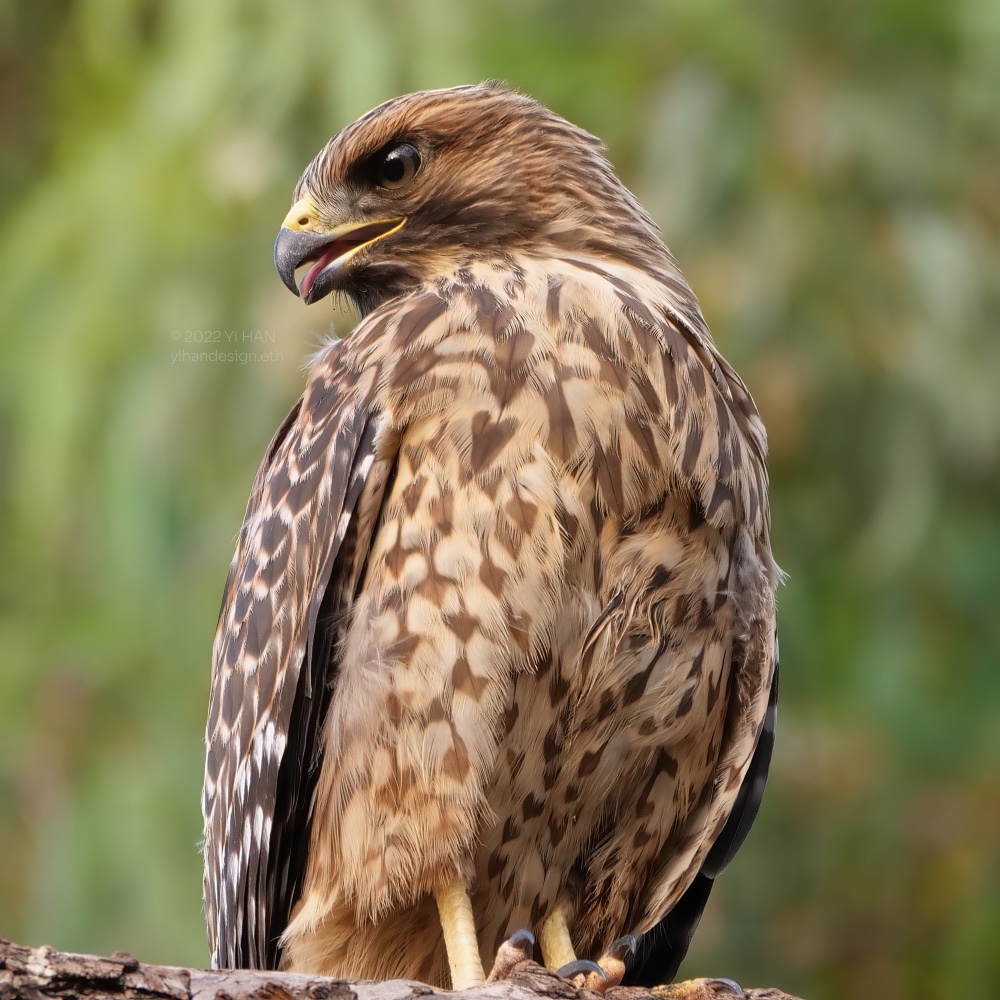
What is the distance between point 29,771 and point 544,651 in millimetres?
5150

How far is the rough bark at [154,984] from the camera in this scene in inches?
86.0

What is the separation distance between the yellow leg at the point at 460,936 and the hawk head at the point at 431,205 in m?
1.29

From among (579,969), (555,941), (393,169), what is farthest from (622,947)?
(393,169)

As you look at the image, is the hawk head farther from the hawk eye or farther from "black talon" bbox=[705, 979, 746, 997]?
"black talon" bbox=[705, 979, 746, 997]

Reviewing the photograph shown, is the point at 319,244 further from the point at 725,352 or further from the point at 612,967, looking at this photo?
the point at 725,352

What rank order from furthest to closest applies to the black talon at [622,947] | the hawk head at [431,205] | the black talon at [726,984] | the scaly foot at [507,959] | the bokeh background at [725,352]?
the bokeh background at [725,352] → the hawk head at [431,205] → the black talon at [622,947] → the black talon at [726,984] → the scaly foot at [507,959]

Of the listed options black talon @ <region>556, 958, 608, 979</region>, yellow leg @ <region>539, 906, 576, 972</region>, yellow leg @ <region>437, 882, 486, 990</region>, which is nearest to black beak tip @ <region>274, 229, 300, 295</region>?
yellow leg @ <region>437, 882, 486, 990</region>

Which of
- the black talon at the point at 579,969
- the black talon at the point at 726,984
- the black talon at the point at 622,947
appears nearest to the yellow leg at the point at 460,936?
the black talon at the point at 579,969

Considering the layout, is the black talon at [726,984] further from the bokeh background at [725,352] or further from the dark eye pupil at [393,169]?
the bokeh background at [725,352]

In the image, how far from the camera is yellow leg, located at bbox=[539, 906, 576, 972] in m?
3.34

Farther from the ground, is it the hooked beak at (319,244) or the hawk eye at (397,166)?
the hawk eye at (397,166)

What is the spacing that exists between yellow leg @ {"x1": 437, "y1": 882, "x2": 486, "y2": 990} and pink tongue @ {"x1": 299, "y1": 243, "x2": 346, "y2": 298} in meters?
1.33

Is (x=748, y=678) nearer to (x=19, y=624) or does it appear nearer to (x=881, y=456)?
(x=881, y=456)

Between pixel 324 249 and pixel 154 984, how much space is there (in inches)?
70.5
